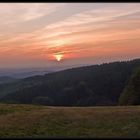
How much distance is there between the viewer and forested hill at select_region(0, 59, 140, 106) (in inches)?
3364

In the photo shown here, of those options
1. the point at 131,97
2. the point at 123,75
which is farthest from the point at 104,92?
the point at 131,97

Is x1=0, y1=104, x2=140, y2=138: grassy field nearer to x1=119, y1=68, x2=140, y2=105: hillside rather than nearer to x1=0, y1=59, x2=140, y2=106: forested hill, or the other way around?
x1=119, y1=68, x2=140, y2=105: hillside

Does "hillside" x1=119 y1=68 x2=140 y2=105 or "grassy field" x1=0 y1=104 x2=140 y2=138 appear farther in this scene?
"hillside" x1=119 y1=68 x2=140 y2=105

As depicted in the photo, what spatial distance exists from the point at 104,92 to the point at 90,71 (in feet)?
59.7

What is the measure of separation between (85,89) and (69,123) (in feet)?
247

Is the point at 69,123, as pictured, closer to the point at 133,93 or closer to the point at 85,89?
the point at 133,93

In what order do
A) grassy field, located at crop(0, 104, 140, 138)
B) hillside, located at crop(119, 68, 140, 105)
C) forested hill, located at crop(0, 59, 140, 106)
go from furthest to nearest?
forested hill, located at crop(0, 59, 140, 106) < hillside, located at crop(119, 68, 140, 105) < grassy field, located at crop(0, 104, 140, 138)

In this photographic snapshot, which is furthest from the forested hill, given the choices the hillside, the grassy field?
the grassy field

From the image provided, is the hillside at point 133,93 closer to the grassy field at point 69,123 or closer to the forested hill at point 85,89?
the grassy field at point 69,123

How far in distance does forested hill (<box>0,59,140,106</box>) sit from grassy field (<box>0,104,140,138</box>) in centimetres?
6293

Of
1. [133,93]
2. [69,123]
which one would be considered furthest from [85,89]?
[69,123]

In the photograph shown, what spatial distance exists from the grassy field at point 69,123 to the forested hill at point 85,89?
62.9m

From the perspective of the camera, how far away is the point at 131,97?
121ft

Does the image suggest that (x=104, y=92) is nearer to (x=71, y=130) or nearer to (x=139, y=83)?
(x=139, y=83)
